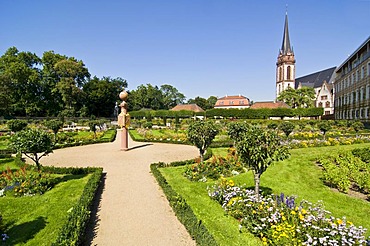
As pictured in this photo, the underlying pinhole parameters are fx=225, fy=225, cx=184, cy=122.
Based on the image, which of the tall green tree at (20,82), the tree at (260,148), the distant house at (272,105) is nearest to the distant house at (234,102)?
the distant house at (272,105)

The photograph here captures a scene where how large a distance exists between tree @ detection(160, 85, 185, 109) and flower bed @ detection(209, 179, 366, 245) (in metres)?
87.2

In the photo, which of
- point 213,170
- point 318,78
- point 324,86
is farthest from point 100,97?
point 318,78

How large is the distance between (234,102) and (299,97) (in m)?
23.5

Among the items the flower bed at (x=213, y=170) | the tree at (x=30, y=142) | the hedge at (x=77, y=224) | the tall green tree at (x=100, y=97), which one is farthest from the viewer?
the tall green tree at (x=100, y=97)

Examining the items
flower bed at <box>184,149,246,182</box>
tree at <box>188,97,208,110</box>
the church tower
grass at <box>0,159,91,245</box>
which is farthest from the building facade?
tree at <box>188,97,208,110</box>

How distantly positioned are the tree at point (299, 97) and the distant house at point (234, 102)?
645 inches

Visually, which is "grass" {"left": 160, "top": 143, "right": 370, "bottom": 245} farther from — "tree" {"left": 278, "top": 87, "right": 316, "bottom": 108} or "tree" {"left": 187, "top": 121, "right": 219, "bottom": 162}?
"tree" {"left": 278, "top": 87, "right": 316, "bottom": 108}

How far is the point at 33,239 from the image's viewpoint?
5207mm

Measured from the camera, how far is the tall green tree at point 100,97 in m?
58.1

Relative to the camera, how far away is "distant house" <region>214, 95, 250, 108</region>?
79.6m

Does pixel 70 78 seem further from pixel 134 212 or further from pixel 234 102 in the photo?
pixel 234 102

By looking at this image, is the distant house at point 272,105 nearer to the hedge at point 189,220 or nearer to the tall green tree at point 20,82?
the tall green tree at point 20,82

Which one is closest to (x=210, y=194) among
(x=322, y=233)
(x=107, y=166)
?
(x=322, y=233)

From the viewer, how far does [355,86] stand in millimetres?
40500
